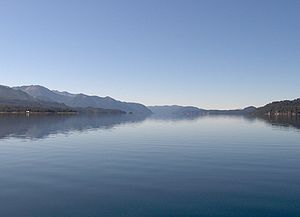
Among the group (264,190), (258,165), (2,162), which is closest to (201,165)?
(258,165)

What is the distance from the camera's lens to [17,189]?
37750 millimetres

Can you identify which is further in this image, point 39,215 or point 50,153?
point 50,153

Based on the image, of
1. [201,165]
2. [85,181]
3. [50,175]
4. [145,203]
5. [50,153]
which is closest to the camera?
[145,203]

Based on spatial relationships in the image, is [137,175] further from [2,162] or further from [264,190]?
[2,162]

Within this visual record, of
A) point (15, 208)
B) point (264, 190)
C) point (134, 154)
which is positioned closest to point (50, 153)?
point (134, 154)

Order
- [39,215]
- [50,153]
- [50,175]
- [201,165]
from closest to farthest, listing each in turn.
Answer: [39,215], [50,175], [201,165], [50,153]

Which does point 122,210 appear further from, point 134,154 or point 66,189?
point 134,154

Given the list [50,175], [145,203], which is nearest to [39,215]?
[145,203]

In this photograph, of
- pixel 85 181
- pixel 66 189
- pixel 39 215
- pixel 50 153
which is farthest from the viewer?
pixel 50 153

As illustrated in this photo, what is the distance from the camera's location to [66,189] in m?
37.8

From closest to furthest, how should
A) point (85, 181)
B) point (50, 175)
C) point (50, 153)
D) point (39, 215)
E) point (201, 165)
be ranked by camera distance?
point (39, 215)
point (85, 181)
point (50, 175)
point (201, 165)
point (50, 153)

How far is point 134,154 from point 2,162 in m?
24.5

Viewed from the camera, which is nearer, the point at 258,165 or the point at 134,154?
the point at 258,165

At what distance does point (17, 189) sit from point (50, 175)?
7.85 m
